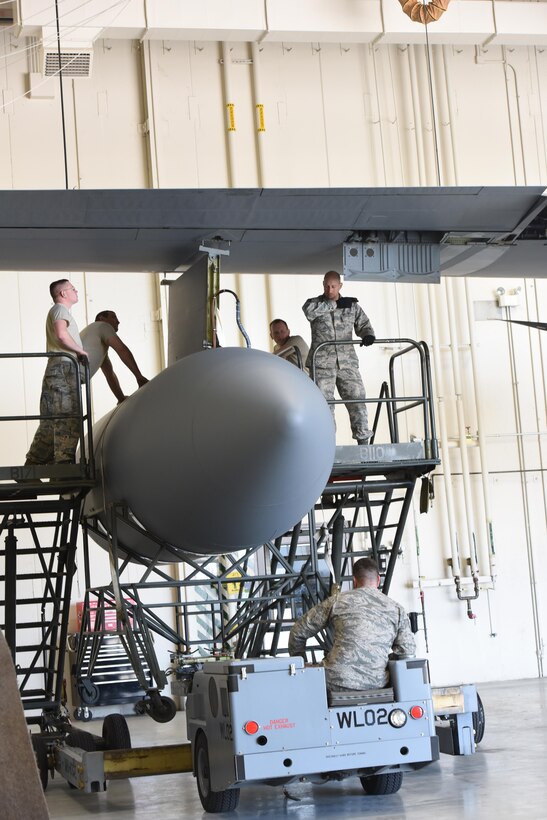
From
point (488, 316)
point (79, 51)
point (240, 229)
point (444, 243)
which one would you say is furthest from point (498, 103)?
point (240, 229)

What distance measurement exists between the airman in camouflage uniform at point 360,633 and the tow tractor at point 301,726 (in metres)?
0.13

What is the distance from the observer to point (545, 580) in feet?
52.0

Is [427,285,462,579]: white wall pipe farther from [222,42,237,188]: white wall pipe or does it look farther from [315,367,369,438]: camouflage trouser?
[315,367,369,438]: camouflage trouser

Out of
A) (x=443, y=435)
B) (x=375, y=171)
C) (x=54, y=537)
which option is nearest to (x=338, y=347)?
(x=54, y=537)

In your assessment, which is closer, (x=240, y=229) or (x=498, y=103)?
(x=240, y=229)

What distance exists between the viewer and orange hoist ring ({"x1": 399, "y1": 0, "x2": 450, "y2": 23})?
1433cm

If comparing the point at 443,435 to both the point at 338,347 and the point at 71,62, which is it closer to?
the point at 338,347

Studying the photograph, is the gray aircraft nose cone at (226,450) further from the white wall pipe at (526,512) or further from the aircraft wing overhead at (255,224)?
the white wall pipe at (526,512)

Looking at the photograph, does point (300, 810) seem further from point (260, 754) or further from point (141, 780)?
point (141, 780)

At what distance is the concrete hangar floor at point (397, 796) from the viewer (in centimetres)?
640

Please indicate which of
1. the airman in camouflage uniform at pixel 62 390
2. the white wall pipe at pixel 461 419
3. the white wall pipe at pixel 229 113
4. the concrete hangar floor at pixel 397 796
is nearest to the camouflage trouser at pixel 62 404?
the airman in camouflage uniform at pixel 62 390

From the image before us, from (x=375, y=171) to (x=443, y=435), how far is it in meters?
4.43

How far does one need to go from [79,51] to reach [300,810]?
11.1 meters

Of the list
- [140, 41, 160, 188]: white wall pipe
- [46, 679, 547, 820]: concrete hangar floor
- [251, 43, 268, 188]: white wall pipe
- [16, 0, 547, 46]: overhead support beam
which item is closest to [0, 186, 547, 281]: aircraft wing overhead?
[46, 679, 547, 820]: concrete hangar floor
